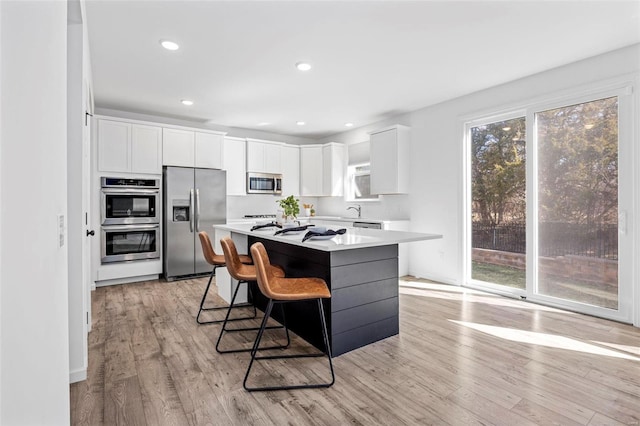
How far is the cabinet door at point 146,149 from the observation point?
4844 millimetres

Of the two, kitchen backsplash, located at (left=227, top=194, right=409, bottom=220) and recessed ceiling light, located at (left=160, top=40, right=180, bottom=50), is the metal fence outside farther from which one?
recessed ceiling light, located at (left=160, top=40, right=180, bottom=50)

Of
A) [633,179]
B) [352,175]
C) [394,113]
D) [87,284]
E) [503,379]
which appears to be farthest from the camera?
[352,175]

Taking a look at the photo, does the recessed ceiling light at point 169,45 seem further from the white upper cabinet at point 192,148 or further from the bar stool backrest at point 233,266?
the white upper cabinet at point 192,148

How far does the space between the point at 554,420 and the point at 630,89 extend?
3.10 metres

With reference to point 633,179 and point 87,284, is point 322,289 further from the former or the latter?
point 633,179

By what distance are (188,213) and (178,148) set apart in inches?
39.8

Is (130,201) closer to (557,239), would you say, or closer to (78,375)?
(78,375)

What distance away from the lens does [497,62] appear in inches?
137

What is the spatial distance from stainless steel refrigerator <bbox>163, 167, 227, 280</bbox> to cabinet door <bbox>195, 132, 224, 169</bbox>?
174mm

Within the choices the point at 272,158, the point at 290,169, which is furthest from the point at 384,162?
the point at 272,158

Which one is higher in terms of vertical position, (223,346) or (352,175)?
(352,175)

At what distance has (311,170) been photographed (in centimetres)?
668
